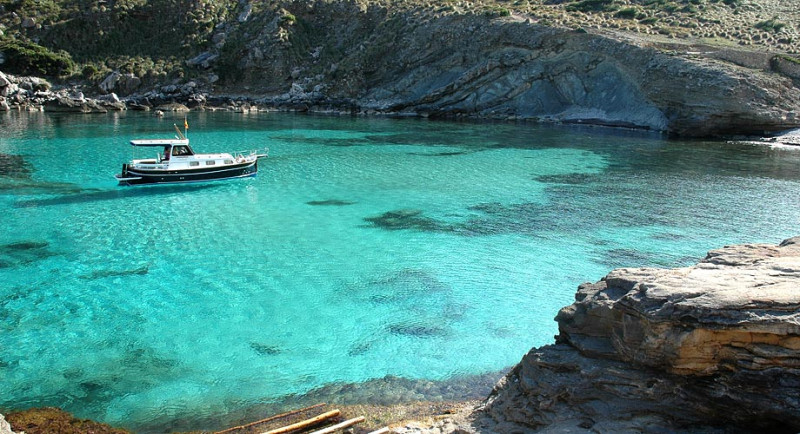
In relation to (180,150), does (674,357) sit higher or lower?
lower

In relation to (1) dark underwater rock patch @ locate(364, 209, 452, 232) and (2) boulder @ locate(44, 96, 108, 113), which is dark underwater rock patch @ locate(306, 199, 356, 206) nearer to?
(1) dark underwater rock patch @ locate(364, 209, 452, 232)

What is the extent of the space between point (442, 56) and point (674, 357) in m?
64.5

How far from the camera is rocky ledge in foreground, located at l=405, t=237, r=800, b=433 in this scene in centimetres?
688

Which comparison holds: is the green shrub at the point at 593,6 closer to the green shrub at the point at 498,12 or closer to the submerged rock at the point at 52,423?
the green shrub at the point at 498,12

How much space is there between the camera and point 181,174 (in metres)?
31.3

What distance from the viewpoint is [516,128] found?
5766 centimetres

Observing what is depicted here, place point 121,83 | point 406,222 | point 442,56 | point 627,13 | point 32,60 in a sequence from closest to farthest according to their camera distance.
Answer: point 406,222 → point 442,56 → point 627,13 → point 32,60 → point 121,83

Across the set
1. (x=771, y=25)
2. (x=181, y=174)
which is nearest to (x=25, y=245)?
(x=181, y=174)

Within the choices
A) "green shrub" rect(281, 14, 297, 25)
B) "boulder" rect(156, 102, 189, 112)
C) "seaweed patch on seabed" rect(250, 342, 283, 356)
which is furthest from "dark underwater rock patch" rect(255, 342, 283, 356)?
"green shrub" rect(281, 14, 297, 25)

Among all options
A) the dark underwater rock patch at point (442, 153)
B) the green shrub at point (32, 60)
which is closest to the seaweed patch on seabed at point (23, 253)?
the dark underwater rock patch at point (442, 153)

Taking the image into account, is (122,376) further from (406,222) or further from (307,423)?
(406,222)

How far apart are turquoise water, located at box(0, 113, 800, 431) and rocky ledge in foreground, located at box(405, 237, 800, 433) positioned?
4.18 meters

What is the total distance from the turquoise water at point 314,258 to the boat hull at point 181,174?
53 cm

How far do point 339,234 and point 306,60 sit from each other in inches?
2349
